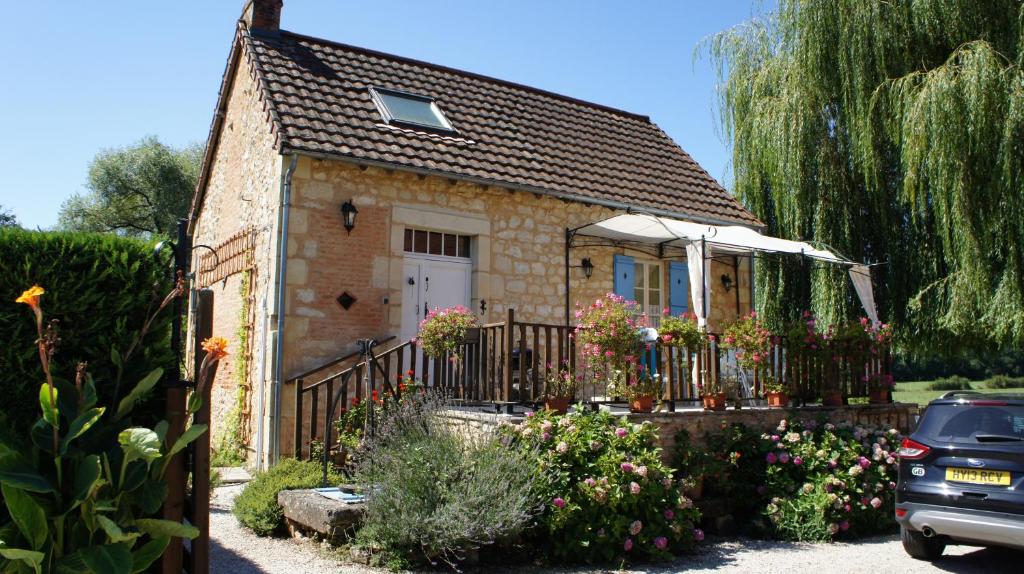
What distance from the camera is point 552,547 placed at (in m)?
6.19

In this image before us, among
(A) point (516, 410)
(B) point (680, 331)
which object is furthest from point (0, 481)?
(B) point (680, 331)

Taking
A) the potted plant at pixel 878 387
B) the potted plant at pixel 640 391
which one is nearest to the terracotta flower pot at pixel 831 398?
the potted plant at pixel 878 387

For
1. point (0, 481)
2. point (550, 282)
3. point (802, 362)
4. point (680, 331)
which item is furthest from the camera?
point (550, 282)

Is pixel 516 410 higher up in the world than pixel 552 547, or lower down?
higher up

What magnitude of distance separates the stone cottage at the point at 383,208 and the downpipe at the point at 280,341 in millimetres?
16

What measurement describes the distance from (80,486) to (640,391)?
501 cm

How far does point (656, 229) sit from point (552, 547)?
16.3 feet

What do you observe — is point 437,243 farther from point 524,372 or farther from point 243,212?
point 524,372

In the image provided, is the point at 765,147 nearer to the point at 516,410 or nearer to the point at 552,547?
the point at 516,410

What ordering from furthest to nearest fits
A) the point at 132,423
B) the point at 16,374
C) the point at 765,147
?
the point at 765,147 < the point at 132,423 < the point at 16,374

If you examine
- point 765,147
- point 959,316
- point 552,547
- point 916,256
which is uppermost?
point 765,147

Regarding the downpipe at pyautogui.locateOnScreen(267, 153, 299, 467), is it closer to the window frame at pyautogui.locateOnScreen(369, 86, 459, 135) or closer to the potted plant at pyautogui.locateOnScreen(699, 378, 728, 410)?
the window frame at pyautogui.locateOnScreen(369, 86, 459, 135)

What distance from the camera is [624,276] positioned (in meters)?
11.8

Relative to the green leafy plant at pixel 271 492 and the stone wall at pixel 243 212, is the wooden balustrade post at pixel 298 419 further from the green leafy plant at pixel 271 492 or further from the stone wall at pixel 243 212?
the green leafy plant at pixel 271 492
